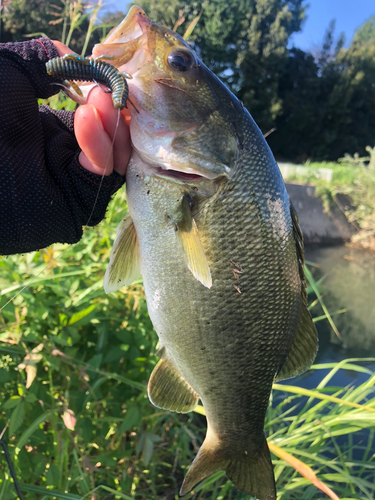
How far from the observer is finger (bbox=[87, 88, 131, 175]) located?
1.06 m

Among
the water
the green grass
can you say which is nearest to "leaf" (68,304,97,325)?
the green grass

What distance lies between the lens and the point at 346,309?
5852mm

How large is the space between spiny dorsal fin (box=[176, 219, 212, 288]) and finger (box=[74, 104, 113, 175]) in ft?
1.07

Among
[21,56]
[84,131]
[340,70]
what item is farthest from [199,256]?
[340,70]

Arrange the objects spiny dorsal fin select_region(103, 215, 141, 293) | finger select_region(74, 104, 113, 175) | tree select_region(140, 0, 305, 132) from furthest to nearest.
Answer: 1. tree select_region(140, 0, 305, 132)
2. spiny dorsal fin select_region(103, 215, 141, 293)
3. finger select_region(74, 104, 113, 175)

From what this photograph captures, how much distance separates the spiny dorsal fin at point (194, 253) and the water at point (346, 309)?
2.80 meters

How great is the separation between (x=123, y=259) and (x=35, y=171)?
428 millimetres

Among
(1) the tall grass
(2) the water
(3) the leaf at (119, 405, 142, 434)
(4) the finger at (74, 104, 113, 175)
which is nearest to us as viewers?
(4) the finger at (74, 104, 113, 175)

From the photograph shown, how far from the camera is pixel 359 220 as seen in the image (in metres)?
12.7

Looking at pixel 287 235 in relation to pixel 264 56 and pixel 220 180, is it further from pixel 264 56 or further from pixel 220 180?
pixel 264 56

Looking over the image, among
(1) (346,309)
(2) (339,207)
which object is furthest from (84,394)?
(2) (339,207)

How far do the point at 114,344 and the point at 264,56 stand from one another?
28.8 meters

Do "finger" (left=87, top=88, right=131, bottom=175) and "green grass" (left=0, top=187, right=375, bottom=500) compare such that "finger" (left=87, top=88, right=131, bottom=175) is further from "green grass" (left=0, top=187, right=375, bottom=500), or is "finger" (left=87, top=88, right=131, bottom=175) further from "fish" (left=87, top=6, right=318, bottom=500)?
"green grass" (left=0, top=187, right=375, bottom=500)

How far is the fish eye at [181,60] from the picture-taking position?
1.13m
